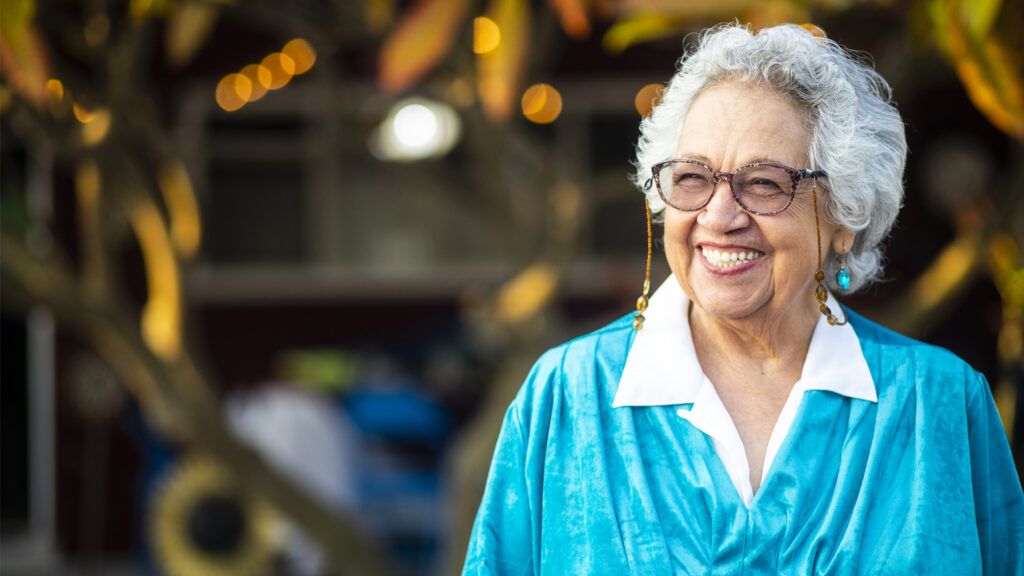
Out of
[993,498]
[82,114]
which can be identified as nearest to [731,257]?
[993,498]

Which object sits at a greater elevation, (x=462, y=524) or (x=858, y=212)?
(x=858, y=212)

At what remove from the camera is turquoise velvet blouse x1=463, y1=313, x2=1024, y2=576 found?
1.54 meters

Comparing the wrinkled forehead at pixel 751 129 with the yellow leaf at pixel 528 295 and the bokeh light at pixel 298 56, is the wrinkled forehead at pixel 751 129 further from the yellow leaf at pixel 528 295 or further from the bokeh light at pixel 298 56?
the bokeh light at pixel 298 56

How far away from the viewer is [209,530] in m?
4.45

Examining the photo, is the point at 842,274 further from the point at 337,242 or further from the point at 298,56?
the point at 337,242

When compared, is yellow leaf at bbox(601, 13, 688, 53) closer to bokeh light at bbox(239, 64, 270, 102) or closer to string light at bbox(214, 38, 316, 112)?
string light at bbox(214, 38, 316, 112)

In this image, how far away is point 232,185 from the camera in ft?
23.8

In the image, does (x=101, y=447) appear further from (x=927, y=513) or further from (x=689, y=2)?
(x=927, y=513)

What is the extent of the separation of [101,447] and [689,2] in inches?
217

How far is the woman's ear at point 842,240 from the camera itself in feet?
5.58

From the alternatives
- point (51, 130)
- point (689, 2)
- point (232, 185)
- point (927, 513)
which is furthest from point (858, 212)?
point (232, 185)

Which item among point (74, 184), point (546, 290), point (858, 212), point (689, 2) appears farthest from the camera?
point (74, 184)

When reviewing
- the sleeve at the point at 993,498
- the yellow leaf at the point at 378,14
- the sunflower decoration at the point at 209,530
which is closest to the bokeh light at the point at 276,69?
the sunflower decoration at the point at 209,530

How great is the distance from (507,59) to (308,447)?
3112 millimetres
